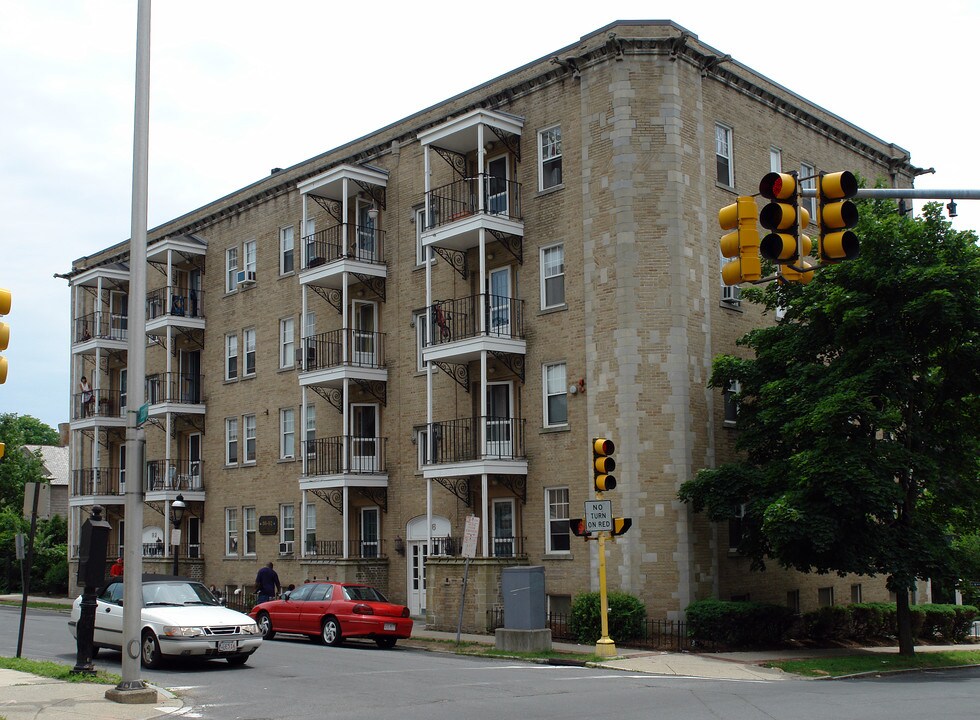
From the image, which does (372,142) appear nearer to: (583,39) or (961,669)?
(583,39)

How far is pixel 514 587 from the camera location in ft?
75.6

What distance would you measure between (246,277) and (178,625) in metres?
23.2

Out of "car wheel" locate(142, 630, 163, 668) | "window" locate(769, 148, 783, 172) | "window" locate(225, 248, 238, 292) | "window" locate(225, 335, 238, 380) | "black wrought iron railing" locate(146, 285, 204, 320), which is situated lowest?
"car wheel" locate(142, 630, 163, 668)

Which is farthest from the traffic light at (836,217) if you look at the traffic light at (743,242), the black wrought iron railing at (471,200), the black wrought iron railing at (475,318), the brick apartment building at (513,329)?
the black wrought iron railing at (471,200)

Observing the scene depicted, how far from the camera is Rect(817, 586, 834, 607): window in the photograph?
3056 cm

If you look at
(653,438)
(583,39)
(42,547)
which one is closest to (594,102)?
(583,39)

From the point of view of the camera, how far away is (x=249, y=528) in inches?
1532

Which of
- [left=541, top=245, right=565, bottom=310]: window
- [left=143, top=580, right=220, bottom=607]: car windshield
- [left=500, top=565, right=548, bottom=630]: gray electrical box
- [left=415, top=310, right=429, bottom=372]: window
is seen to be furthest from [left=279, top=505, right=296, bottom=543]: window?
[left=143, top=580, right=220, bottom=607]: car windshield

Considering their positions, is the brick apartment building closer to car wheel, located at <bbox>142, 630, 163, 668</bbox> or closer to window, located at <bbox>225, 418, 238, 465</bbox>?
window, located at <bbox>225, 418, 238, 465</bbox>

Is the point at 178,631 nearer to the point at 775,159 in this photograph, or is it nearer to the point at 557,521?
the point at 557,521

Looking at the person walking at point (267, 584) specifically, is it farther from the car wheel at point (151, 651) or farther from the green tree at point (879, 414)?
the green tree at point (879, 414)

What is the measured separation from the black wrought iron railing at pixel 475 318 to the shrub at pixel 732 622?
354 inches

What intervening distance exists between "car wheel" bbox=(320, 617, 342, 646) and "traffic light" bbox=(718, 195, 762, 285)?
1622 centimetres

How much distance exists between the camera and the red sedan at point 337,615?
24000 millimetres
